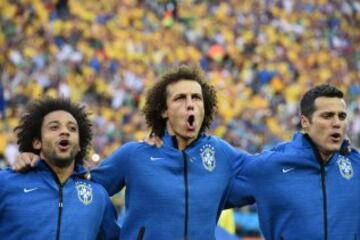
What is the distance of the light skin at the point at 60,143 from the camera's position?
5965 mm

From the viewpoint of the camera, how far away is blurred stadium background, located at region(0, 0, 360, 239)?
15.6 m

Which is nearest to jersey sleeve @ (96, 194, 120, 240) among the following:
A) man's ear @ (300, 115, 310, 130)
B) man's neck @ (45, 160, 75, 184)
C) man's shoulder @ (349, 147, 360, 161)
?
man's neck @ (45, 160, 75, 184)

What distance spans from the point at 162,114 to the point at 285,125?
10393mm

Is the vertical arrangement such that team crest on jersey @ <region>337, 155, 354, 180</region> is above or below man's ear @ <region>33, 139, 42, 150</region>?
below

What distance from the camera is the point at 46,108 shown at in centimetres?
620

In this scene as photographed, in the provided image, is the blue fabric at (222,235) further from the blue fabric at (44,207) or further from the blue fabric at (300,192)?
the blue fabric at (44,207)

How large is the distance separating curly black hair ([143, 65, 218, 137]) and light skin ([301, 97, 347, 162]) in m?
0.65

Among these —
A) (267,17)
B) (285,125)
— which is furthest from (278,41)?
(285,125)

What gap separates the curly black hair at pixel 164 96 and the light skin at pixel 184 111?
41 mm

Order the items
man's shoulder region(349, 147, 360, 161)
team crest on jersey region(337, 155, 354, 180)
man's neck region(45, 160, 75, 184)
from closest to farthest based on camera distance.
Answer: man's neck region(45, 160, 75, 184)
team crest on jersey region(337, 155, 354, 180)
man's shoulder region(349, 147, 360, 161)

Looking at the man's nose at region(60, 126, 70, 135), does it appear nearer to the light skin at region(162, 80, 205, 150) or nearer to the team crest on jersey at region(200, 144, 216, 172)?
the light skin at region(162, 80, 205, 150)

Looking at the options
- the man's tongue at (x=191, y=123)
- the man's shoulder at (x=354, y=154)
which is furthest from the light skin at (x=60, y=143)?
the man's shoulder at (x=354, y=154)

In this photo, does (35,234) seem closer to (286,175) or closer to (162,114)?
(162,114)

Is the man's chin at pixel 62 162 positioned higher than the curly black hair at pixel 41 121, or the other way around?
the curly black hair at pixel 41 121
